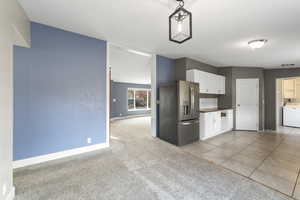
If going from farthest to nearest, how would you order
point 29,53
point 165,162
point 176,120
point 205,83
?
1. point 205,83
2. point 176,120
3. point 165,162
4. point 29,53

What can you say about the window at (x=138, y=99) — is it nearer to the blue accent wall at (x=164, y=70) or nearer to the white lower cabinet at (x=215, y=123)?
the blue accent wall at (x=164, y=70)

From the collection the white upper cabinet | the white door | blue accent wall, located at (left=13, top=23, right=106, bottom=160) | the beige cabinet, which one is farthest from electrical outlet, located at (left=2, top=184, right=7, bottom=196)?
the beige cabinet

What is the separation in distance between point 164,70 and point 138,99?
566 cm

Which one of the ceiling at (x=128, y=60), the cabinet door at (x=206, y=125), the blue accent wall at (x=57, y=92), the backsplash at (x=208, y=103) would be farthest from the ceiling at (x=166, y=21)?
the backsplash at (x=208, y=103)

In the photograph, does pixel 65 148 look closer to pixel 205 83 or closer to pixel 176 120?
pixel 176 120

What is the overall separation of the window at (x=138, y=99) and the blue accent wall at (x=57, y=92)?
6062 mm

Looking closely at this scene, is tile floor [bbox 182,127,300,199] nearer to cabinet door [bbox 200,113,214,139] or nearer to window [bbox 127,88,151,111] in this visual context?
cabinet door [bbox 200,113,214,139]

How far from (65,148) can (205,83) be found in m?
4.31

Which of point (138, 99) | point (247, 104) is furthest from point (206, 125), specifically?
point (138, 99)

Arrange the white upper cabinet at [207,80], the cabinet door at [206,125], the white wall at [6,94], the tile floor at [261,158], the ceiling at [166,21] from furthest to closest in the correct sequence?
the white upper cabinet at [207,80]
the cabinet door at [206,125]
the tile floor at [261,158]
the ceiling at [166,21]
the white wall at [6,94]

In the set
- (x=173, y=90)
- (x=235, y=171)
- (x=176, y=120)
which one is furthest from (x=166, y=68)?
(x=235, y=171)

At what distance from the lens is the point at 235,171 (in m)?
2.23

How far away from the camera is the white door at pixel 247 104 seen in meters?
5.14

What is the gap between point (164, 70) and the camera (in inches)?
171
